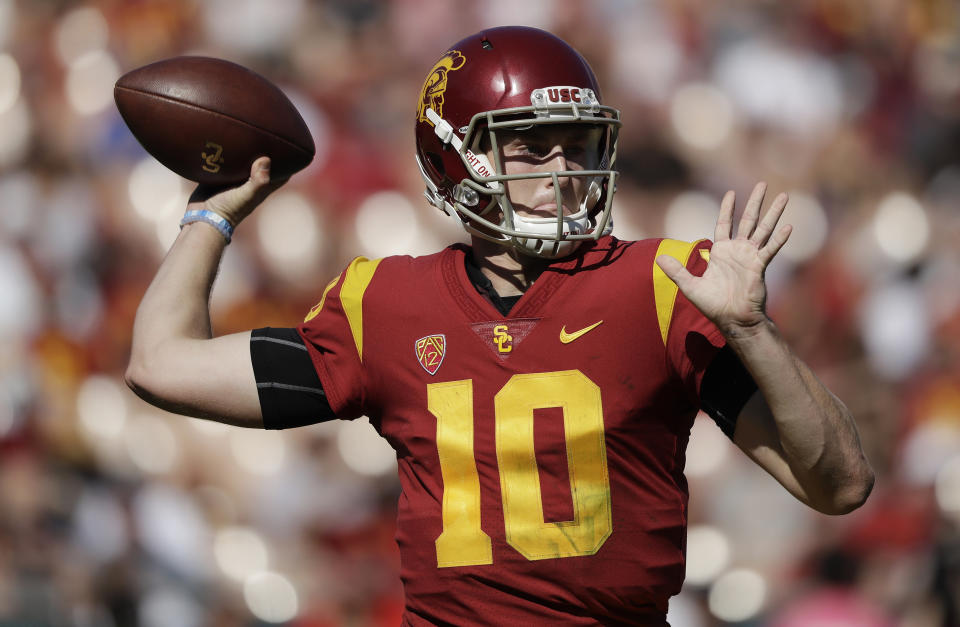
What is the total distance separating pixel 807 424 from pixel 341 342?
74cm

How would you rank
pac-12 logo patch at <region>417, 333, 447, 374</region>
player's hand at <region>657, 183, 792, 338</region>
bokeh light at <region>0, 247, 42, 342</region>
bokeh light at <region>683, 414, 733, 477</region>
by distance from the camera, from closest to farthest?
1. player's hand at <region>657, 183, 792, 338</region>
2. pac-12 logo patch at <region>417, 333, 447, 374</region>
3. bokeh light at <region>683, 414, 733, 477</region>
4. bokeh light at <region>0, 247, 42, 342</region>

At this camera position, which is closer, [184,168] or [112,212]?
[184,168]

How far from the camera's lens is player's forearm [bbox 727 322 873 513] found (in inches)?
57.9

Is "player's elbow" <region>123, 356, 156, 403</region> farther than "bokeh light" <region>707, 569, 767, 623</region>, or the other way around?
"bokeh light" <region>707, 569, 767, 623</region>

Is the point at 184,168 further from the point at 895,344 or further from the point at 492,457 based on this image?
the point at 895,344

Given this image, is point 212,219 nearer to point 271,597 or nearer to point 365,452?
point 365,452

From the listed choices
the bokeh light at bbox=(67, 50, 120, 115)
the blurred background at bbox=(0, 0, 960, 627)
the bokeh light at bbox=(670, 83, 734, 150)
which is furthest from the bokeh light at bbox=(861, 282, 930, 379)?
the bokeh light at bbox=(67, 50, 120, 115)

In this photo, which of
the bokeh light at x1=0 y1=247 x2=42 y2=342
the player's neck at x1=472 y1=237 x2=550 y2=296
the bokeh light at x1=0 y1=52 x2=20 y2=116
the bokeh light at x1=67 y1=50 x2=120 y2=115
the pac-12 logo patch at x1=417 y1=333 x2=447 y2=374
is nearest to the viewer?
the pac-12 logo patch at x1=417 y1=333 x2=447 y2=374

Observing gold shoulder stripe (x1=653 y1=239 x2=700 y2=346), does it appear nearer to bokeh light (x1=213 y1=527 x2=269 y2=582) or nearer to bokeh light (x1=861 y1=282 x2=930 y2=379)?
bokeh light (x1=861 y1=282 x2=930 y2=379)

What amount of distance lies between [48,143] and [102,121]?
0.94ft

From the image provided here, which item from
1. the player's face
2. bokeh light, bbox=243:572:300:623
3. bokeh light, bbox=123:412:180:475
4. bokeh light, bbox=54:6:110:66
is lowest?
bokeh light, bbox=243:572:300:623

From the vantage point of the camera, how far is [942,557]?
146 inches

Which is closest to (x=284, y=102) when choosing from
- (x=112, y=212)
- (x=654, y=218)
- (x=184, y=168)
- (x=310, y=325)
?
(x=184, y=168)

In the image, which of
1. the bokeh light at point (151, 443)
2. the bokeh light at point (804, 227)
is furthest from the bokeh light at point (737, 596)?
the bokeh light at point (151, 443)
